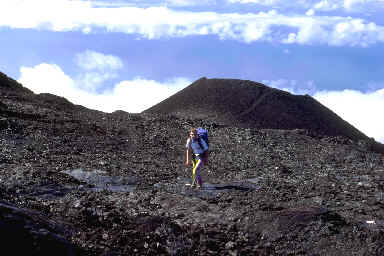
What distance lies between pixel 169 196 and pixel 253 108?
35.9 m

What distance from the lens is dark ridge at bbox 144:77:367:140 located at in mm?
45406

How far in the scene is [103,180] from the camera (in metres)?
15.2

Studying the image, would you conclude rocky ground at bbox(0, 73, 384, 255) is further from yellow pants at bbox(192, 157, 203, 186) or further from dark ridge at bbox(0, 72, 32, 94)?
dark ridge at bbox(0, 72, 32, 94)

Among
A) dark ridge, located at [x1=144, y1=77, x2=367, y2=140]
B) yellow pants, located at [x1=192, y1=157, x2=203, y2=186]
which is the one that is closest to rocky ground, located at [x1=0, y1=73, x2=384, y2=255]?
yellow pants, located at [x1=192, y1=157, x2=203, y2=186]

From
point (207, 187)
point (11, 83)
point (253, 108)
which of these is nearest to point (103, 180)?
point (207, 187)

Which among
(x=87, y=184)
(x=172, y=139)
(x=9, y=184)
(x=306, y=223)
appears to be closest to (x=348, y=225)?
(x=306, y=223)

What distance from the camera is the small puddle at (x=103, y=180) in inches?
565

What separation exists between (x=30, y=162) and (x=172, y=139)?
29.7ft

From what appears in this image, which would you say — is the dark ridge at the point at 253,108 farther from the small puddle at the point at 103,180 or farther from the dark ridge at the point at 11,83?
the small puddle at the point at 103,180

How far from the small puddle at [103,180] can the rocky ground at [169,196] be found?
0.11 feet

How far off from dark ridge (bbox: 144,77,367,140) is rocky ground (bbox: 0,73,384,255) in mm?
20089

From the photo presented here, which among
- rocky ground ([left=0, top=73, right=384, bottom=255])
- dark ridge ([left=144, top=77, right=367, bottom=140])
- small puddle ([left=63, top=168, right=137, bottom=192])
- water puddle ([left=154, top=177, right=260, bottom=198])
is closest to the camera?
rocky ground ([left=0, top=73, right=384, bottom=255])

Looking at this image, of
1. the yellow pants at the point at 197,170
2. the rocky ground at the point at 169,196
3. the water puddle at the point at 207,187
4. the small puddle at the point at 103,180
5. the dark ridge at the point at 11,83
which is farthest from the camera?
the dark ridge at the point at 11,83

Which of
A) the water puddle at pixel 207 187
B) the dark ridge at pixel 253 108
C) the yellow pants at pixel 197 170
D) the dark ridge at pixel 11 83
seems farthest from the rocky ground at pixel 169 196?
the dark ridge at pixel 253 108
